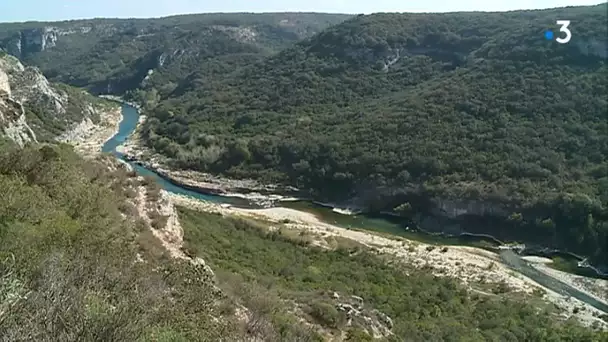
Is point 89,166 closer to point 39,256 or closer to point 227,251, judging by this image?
point 227,251

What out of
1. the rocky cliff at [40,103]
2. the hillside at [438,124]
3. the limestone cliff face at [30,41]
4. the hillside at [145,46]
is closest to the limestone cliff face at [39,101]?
the rocky cliff at [40,103]

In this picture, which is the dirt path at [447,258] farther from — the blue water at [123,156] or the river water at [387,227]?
the blue water at [123,156]

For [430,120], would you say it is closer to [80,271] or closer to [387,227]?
[387,227]

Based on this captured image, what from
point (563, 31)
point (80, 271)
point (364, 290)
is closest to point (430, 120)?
point (563, 31)

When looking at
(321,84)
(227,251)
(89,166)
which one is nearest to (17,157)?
(89,166)

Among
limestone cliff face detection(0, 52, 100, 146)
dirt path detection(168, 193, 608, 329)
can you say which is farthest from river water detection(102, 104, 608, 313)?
limestone cliff face detection(0, 52, 100, 146)

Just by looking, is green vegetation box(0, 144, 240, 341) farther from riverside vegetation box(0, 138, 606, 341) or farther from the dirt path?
the dirt path

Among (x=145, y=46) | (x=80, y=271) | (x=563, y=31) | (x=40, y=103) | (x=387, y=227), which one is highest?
(x=563, y=31)
